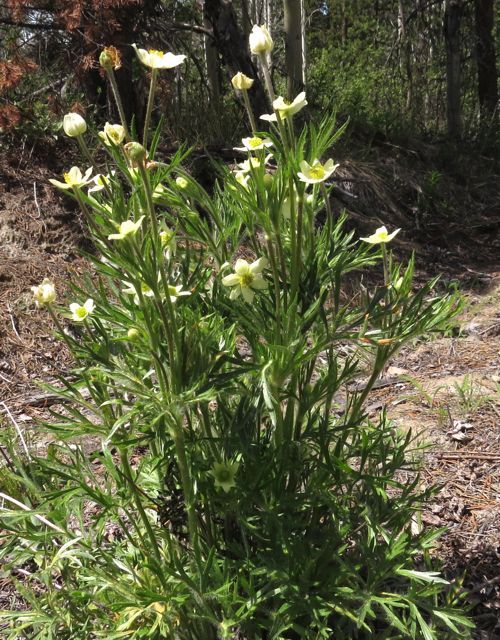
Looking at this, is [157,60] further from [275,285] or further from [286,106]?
[275,285]

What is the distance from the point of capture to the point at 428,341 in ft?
11.6

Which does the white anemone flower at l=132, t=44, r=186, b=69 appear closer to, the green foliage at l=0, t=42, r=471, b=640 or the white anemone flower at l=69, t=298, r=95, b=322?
the green foliage at l=0, t=42, r=471, b=640

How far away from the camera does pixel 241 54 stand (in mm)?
5484

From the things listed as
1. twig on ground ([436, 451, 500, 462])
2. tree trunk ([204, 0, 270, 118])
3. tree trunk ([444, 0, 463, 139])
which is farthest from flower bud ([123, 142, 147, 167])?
tree trunk ([444, 0, 463, 139])

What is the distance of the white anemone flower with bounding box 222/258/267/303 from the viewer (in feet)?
3.75

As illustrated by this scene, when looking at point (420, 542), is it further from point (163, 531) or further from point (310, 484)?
point (163, 531)

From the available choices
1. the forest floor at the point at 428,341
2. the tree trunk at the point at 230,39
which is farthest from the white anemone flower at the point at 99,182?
the tree trunk at the point at 230,39

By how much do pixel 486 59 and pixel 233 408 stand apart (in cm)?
788

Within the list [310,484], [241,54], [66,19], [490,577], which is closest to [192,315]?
[310,484]

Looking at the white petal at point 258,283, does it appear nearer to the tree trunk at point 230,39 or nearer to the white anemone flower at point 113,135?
the white anemone flower at point 113,135

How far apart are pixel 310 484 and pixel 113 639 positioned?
49 centimetres

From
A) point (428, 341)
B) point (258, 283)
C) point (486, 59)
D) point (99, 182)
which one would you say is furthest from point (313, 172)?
point (486, 59)

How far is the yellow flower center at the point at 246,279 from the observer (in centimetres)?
116

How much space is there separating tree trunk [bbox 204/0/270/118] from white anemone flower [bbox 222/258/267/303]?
4641mm
